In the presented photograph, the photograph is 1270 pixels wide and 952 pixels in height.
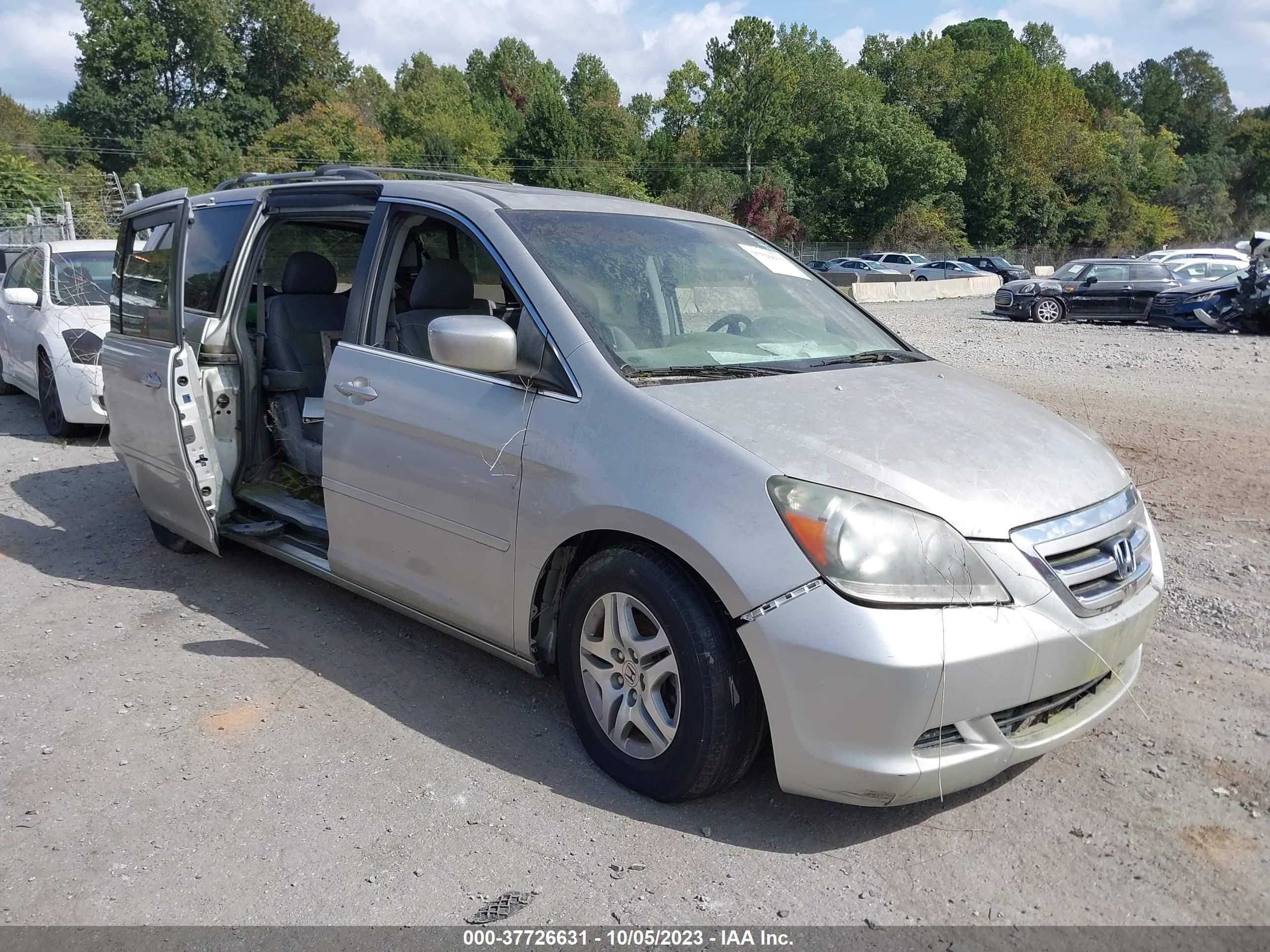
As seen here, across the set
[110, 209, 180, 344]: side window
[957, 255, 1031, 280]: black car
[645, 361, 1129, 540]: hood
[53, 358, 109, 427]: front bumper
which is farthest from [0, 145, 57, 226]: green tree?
[957, 255, 1031, 280]: black car

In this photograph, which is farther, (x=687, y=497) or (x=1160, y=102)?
(x=1160, y=102)

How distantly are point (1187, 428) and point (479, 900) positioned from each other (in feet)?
27.3

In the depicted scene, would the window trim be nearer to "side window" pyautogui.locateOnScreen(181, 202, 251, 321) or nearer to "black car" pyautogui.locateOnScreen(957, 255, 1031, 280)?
"side window" pyautogui.locateOnScreen(181, 202, 251, 321)

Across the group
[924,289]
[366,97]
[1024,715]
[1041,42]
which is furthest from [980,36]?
[1024,715]

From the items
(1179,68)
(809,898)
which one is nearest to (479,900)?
(809,898)

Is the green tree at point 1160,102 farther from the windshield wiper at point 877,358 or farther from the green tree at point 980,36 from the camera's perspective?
the windshield wiper at point 877,358

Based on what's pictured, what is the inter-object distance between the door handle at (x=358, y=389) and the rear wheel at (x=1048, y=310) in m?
22.1

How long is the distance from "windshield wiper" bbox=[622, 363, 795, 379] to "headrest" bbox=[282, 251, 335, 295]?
2.96 metres

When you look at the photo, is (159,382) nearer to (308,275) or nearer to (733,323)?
(308,275)

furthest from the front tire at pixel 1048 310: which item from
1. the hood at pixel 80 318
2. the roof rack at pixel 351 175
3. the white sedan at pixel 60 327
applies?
the roof rack at pixel 351 175

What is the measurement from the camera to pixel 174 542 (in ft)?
18.5

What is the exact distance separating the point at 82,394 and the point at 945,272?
3787 cm

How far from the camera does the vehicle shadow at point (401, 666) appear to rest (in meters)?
3.06

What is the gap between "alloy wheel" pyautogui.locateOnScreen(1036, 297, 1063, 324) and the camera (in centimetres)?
2311
